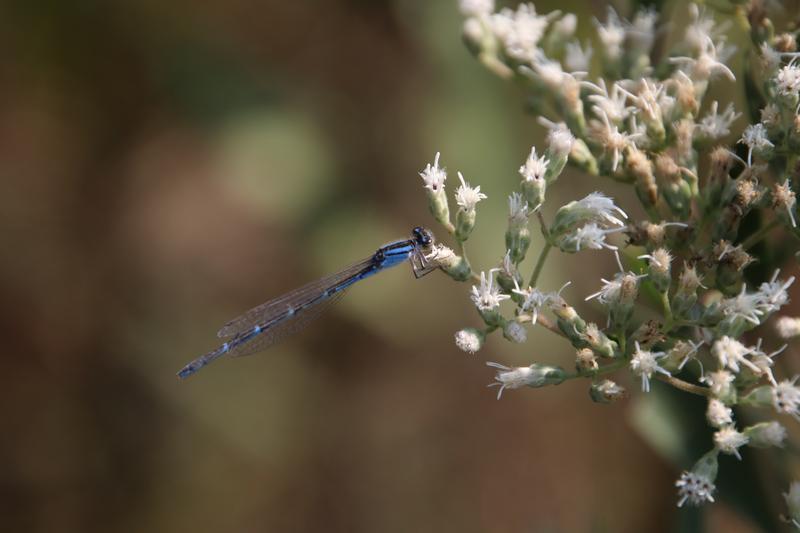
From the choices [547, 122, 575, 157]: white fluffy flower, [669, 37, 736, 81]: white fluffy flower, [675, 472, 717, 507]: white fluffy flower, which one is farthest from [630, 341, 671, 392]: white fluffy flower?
[669, 37, 736, 81]: white fluffy flower

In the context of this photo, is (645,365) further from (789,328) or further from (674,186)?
(674,186)

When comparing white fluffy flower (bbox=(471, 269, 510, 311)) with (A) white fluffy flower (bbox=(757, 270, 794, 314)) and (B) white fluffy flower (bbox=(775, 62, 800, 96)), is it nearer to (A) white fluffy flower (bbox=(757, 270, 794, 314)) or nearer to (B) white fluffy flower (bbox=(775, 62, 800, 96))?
(A) white fluffy flower (bbox=(757, 270, 794, 314))

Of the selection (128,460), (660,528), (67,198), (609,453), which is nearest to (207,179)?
(67,198)

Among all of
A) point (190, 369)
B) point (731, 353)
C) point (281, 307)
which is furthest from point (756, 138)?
point (190, 369)

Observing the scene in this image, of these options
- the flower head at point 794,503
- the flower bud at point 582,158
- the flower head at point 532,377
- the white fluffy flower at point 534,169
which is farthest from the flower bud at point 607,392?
the flower bud at point 582,158

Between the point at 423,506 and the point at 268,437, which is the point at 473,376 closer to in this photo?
the point at 423,506

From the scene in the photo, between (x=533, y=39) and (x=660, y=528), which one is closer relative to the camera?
(x=533, y=39)

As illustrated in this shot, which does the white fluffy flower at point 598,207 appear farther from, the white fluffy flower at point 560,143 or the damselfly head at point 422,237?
the damselfly head at point 422,237
